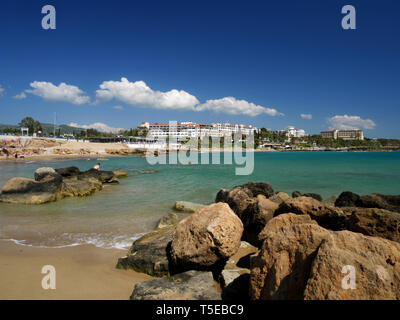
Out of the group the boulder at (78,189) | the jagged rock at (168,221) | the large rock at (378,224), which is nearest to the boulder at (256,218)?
the large rock at (378,224)

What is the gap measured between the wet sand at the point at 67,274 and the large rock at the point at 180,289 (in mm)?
694

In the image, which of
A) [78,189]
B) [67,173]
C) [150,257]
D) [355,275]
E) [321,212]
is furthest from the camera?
[67,173]

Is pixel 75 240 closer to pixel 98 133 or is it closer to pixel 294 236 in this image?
pixel 294 236

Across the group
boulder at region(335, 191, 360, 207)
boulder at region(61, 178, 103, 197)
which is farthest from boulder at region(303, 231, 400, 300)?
boulder at region(61, 178, 103, 197)

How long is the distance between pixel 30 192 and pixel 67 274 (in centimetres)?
921

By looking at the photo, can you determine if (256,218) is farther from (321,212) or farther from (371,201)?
(371,201)

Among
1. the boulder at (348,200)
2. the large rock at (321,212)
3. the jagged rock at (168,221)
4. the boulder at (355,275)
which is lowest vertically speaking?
the jagged rock at (168,221)

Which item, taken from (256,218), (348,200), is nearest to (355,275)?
(256,218)

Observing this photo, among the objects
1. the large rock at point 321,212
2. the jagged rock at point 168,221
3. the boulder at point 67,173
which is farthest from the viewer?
the boulder at point 67,173

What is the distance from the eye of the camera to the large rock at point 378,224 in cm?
461

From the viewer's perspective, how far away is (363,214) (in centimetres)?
498

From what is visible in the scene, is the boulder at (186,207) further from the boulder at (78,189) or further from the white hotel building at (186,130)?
the white hotel building at (186,130)

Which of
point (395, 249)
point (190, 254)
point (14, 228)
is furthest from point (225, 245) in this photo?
point (14, 228)

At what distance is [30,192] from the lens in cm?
1233
